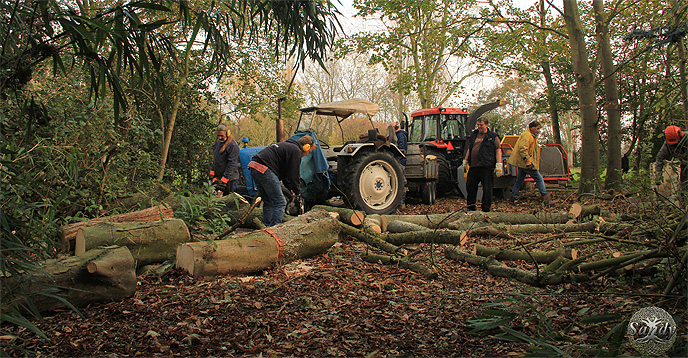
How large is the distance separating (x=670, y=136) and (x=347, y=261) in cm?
389

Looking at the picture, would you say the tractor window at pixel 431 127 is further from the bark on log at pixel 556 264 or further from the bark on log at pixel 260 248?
the bark on log at pixel 556 264

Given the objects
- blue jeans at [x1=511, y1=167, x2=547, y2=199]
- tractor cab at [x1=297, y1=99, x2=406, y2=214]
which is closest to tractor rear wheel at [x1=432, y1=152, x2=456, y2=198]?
blue jeans at [x1=511, y1=167, x2=547, y2=199]

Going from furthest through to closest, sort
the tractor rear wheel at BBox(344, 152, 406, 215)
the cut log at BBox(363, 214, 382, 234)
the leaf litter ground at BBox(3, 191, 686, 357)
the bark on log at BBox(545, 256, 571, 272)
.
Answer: the tractor rear wheel at BBox(344, 152, 406, 215)
the cut log at BBox(363, 214, 382, 234)
the bark on log at BBox(545, 256, 571, 272)
the leaf litter ground at BBox(3, 191, 686, 357)

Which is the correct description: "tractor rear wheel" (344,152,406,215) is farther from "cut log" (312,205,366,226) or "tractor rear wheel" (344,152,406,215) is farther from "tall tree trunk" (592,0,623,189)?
"tall tree trunk" (592,0,623,189)

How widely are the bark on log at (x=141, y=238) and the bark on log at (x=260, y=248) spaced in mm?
261

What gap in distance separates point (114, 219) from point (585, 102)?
381 inches

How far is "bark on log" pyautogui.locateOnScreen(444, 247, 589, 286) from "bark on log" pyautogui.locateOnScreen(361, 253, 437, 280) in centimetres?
57

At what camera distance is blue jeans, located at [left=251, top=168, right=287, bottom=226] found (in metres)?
6.27

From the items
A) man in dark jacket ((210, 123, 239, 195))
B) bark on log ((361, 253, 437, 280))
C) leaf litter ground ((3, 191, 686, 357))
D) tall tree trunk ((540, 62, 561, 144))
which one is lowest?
leaf litter ground ((3, 191, 686, 357))

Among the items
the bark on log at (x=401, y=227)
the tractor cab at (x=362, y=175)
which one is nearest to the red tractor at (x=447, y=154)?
the tractor cab at (x=362, y=175)

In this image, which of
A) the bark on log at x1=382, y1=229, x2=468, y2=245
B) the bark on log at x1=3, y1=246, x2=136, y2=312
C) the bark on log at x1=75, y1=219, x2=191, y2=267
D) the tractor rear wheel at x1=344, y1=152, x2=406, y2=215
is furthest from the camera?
the tractor rear wheel at x1=344, y1=152, x2=406, y2=215

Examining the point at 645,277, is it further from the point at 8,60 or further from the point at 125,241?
the point at 8,60

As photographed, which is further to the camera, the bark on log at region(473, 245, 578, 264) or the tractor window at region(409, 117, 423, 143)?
the tractor window at region(409, 117, 423, 143)

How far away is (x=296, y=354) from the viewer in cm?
271
